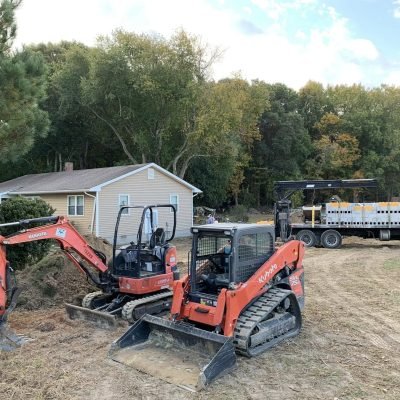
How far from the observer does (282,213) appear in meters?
18.9

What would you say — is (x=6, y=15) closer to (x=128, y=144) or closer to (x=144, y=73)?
(x=144, y=73)

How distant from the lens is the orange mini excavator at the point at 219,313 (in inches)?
242

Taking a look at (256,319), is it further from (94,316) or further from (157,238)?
(157,238)

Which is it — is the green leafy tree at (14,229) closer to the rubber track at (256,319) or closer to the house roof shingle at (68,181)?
the rubber track at (256,319)

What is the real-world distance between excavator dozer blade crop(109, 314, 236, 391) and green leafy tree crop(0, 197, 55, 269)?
6342mm

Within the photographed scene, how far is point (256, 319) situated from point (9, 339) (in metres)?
3.85

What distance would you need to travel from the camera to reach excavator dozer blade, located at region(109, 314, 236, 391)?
19.0ft

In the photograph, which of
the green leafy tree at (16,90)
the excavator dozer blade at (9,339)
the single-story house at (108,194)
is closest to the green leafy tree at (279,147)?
the single-story house at (108,194)

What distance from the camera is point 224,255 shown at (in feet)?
24.4

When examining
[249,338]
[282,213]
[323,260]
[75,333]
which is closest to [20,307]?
[75,333]

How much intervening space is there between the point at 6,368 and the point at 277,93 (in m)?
47.1

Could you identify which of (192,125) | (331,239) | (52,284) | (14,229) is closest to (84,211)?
(14,229)

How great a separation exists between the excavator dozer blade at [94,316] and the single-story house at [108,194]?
12901 mm

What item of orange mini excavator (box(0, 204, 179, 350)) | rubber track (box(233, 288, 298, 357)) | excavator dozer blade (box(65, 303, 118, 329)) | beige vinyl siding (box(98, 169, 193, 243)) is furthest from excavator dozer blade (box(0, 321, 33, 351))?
beige vinyl siding (box(98, 169, 193, 243))
